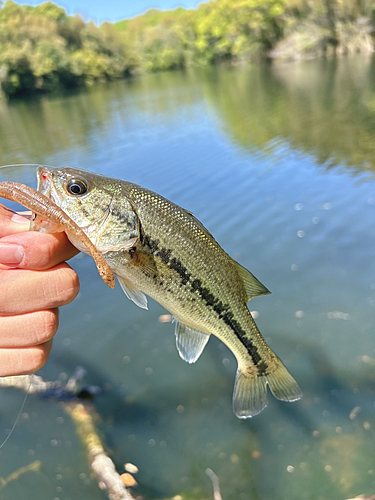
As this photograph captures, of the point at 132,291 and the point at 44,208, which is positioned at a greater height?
the point at 44,208

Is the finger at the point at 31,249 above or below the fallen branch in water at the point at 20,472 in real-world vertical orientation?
above

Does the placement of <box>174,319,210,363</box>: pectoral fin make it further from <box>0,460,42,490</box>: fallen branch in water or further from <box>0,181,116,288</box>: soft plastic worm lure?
<box>0,460,42,490</box>: fallen branch in water

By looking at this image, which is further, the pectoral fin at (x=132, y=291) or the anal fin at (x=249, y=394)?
the anal fin at (x=249, y=394)

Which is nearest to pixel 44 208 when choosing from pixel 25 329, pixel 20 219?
pixel 20 219

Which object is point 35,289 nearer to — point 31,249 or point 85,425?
point 31,249

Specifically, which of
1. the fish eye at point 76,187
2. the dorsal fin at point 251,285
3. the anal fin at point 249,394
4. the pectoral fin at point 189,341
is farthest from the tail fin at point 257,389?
the fish eye at point 76,187

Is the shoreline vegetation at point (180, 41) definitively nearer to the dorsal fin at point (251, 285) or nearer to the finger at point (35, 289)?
the dorsal fin at point (251, 285)
